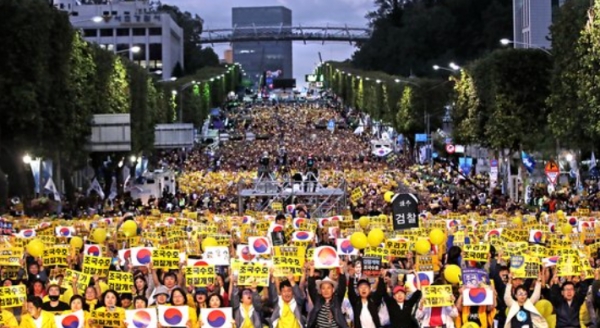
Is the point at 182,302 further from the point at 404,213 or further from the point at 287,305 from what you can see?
the point at 404,213

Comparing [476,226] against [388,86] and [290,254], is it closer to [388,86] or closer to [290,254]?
[290,254]

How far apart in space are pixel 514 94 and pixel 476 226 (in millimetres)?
40198

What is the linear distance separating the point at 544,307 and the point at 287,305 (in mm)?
2646

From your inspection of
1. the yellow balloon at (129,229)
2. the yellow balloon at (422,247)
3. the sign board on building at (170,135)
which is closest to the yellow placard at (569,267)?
the yellow balloon at (422,247)

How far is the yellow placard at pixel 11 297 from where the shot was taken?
1530cm

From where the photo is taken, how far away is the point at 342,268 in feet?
58.5

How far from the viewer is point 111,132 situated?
55.1 m

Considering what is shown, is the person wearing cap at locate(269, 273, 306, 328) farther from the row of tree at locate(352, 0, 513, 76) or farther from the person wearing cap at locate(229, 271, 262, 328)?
the row of tree at locate(352, 0, 513, 76)

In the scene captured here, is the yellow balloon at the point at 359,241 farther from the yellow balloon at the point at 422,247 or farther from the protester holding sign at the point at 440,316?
the protester holding sign at the point at 440,316

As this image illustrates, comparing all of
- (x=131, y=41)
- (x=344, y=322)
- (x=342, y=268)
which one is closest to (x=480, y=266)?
(x=342, y=268)

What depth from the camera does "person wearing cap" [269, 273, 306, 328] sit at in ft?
52.0

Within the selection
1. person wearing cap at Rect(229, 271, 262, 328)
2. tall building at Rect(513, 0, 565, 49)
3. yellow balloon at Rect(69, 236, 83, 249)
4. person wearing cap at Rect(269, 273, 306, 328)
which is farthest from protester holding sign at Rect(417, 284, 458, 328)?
tall building at Rect(513, 0, 565, 49)

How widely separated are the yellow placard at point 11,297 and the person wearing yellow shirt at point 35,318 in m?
0.20

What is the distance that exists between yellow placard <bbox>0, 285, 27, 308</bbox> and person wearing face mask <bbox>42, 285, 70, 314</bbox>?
0.42 metres
